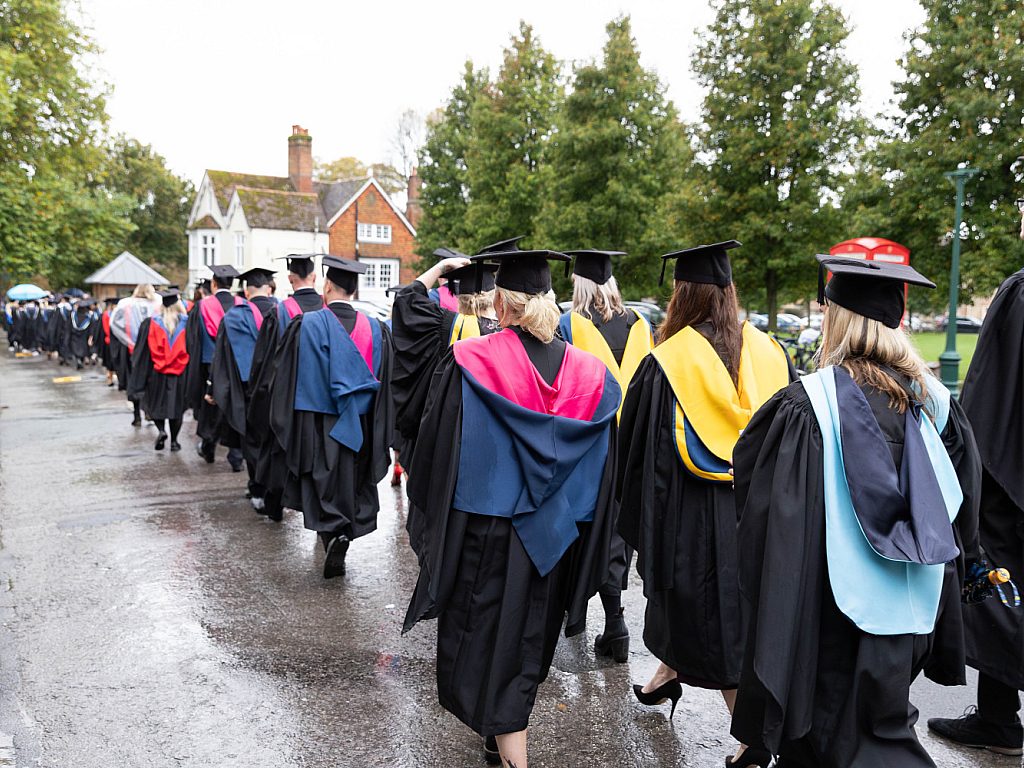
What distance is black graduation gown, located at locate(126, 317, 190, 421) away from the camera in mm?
10453

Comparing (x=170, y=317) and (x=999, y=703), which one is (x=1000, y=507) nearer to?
(x=999, y=703)

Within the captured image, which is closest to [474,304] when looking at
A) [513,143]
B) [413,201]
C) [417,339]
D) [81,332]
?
[417,339]

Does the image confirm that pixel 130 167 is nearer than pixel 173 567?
No

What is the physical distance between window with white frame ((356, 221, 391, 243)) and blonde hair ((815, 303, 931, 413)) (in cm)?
4352

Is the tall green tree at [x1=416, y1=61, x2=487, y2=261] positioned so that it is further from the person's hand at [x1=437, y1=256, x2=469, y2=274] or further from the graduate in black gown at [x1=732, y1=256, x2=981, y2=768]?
the graduate in black gown at [x1=732, y1=256, x2=981, y2=768]

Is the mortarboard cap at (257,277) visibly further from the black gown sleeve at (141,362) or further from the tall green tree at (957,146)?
the tall green tree at (957,146)

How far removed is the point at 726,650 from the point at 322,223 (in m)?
43.3

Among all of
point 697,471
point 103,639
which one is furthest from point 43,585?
point 697,471

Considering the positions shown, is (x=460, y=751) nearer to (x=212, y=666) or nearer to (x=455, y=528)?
(x=455, y=528)

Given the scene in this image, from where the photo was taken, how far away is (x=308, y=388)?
18.6 ft

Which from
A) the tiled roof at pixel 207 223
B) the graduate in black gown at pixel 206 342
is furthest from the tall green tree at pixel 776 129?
the tiled roof at pixel 207 223

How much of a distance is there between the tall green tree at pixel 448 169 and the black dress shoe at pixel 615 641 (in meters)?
31.9

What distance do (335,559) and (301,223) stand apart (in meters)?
40.6

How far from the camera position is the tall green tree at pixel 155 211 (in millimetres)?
52281
